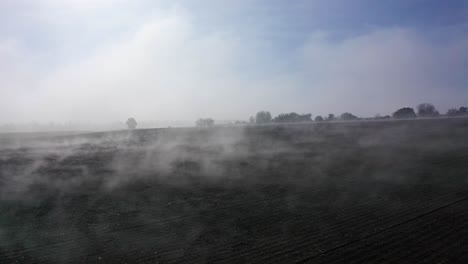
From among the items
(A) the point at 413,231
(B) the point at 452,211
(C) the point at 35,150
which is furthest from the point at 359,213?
(C) the point at 35,150

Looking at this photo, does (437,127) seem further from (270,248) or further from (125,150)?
(270,248)

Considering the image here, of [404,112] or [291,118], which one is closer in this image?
[404,112]

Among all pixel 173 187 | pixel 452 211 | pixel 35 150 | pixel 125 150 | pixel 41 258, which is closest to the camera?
pixel 41 258

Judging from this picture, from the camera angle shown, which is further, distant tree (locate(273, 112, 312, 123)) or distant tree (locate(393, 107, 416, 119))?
distant tree (locate(273, 112, 312, 123))

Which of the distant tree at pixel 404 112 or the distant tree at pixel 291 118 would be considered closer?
the distant tree at pixel 404 112

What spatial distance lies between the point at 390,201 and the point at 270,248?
8.05 metres

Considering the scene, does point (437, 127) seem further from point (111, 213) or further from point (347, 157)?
point (111, 213)

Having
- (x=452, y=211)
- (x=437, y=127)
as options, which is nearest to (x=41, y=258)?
(x=452, y=211)

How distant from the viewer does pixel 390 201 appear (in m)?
15.5

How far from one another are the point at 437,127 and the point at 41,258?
53068 mm

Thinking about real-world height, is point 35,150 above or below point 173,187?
above

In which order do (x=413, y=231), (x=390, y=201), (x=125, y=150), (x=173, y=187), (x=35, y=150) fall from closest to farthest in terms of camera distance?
(x=413, y=231), (x=390, y=201), (x=173, y=187), (x=35, y=150), (x=125, y=150)

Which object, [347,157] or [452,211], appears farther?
[347,157]

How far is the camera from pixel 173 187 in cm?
1842
